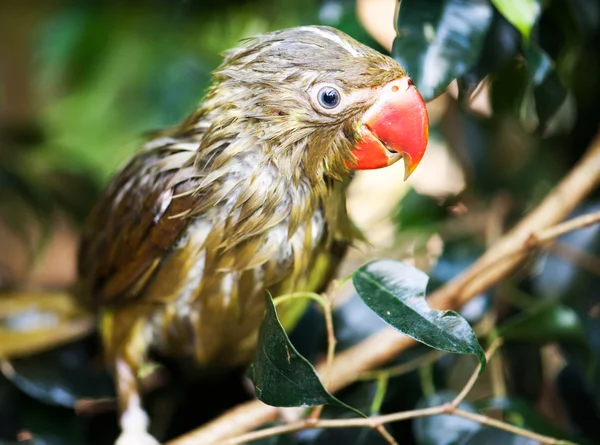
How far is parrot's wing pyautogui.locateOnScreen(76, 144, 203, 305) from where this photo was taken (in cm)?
85

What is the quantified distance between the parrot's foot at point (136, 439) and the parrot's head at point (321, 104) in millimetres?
536

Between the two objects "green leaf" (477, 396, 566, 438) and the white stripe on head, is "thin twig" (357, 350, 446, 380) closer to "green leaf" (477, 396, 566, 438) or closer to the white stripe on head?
"green leaf" (477, 396, 566, 438)

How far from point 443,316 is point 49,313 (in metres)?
0.87

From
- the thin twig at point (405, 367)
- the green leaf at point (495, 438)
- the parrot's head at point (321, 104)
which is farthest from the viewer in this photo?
the thin twig at point (405, 367)

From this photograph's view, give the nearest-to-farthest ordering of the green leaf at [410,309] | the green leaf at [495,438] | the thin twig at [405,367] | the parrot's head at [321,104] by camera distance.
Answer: the green leaf at [410,309] < the parrot's head at [321,104] < the green leaf at [495,438] < the thin twig at [405,367]

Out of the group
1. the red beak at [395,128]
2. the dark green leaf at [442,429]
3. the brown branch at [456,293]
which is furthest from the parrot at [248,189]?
the dark green leaf at [442,429]

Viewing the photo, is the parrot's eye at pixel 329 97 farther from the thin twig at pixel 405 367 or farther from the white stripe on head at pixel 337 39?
the thin twig at pixel 405 367

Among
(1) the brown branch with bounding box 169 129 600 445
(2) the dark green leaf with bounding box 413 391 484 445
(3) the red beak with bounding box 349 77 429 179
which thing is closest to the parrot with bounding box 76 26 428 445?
(3) the red beak with bounding box 349 77 429 179

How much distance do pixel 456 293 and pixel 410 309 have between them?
0.27m

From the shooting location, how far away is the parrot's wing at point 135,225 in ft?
2.81

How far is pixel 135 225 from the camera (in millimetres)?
932

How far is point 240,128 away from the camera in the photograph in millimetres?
784

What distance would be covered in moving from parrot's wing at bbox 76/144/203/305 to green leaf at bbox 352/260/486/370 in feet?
0.82

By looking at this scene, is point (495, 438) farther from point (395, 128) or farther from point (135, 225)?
point (135, 225)
